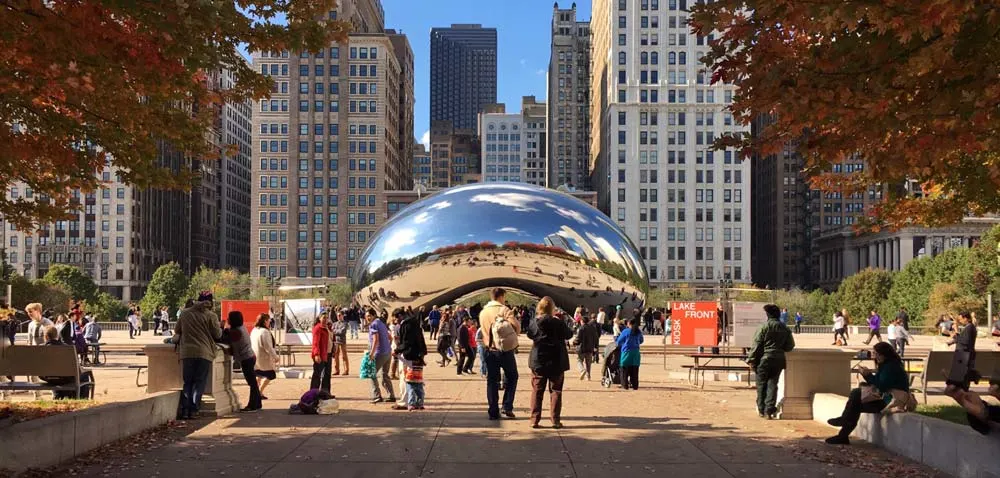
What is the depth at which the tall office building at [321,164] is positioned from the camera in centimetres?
10950

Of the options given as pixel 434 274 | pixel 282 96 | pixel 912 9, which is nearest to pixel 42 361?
pixel 912 9

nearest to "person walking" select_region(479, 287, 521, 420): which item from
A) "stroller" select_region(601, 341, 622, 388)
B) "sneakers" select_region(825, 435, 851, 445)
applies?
"sneakers" select_region(825, 435, 851, 445)

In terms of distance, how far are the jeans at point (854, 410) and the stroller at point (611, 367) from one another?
7465 mm

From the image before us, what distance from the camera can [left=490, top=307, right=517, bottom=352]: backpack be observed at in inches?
427

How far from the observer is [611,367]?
17.1 m

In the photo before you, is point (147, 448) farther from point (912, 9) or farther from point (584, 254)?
point (584, 254)

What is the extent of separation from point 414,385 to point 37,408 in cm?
475

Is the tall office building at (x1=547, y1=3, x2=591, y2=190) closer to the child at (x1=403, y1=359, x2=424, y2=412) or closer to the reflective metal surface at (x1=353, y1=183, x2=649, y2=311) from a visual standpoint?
the reflective metal surface at (x1=353, y1=183, x2=649, y2=311)

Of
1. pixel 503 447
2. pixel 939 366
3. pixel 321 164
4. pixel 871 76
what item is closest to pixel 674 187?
pixel 321 164

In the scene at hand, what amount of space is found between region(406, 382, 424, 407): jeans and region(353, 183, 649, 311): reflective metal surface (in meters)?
22.3

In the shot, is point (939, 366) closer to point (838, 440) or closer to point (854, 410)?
point (854, 410)

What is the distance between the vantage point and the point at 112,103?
29.6ft

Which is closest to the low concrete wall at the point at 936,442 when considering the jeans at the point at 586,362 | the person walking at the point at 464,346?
the jeans at the point at 586,362

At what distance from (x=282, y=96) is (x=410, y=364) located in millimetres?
102079
